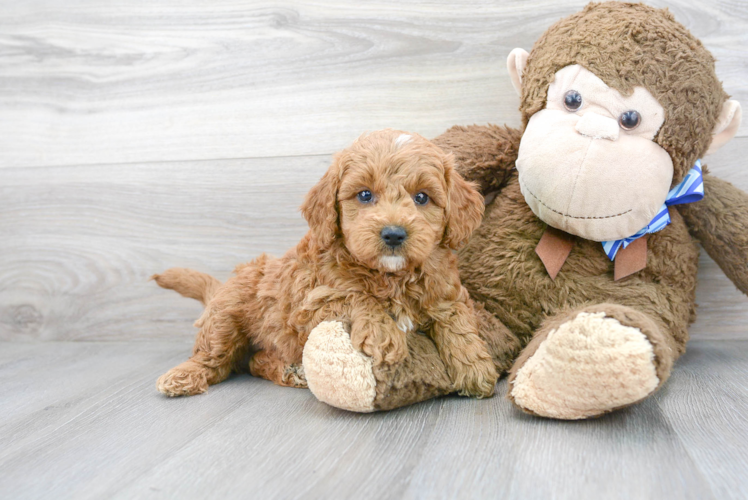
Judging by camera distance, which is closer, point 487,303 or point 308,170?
point 487,303

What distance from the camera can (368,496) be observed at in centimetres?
90

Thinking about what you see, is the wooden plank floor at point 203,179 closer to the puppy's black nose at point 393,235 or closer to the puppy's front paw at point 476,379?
the puppy's front paw at point 476,379

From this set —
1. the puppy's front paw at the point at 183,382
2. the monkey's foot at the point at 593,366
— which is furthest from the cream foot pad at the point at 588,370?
the puppy's front paw at the point at 183,382

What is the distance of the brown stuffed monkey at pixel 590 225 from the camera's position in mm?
1107

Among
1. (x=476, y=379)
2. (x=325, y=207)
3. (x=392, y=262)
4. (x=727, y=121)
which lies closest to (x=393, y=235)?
(x=392, y=262)

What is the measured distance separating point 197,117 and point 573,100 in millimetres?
1219

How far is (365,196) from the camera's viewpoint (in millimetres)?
1219

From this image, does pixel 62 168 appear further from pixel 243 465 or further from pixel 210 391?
pixel 243 465

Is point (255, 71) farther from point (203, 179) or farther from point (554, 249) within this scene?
point (554, 249)

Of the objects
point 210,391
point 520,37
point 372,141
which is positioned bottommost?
point 210,391

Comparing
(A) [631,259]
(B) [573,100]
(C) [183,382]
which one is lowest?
(C) [183,382]

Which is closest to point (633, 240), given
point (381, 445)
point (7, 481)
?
point (381, 445)

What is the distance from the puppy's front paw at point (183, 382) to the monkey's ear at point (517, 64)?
112cm

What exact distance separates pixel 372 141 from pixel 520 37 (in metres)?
0.80
